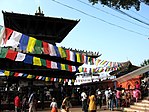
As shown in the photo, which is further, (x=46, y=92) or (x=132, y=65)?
(x=132, y=65)

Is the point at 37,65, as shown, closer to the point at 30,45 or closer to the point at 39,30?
the point at 39,30

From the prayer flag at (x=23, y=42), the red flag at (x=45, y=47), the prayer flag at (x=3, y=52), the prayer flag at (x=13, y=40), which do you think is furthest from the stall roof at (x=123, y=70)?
the prayer flag at (x=13, y=40)

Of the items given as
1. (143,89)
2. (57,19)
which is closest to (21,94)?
(57,19)

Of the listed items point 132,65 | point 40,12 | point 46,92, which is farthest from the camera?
point 132,65

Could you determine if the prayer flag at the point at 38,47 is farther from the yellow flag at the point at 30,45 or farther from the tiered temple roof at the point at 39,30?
the tiered temple roof at the point at 39,30

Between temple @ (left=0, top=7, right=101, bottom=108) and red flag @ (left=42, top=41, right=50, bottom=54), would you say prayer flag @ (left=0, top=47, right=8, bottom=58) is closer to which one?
red flag @ (left=42, top=41, right=50, bottom=54)

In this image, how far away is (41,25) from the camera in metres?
31.4

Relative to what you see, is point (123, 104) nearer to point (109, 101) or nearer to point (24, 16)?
point (109, 101)

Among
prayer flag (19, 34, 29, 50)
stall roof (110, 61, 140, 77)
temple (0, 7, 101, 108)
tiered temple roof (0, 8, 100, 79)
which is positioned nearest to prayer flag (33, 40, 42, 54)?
prayer flag (19, 34, 29, 50)

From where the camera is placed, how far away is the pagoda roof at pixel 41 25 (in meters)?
29.9

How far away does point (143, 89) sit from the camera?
95.3ft

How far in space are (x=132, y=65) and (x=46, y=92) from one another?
1425 centimetres

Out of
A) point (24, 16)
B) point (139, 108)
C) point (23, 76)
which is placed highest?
point (24, 16)

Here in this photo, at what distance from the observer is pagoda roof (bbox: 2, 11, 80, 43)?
29.9 meters
